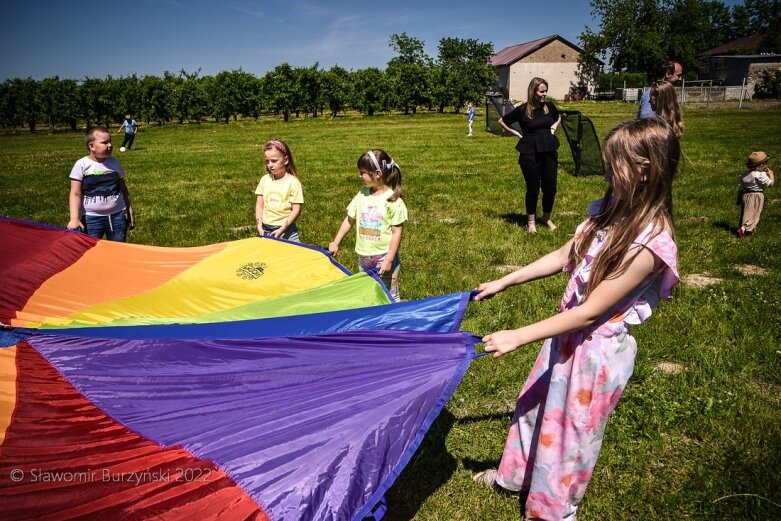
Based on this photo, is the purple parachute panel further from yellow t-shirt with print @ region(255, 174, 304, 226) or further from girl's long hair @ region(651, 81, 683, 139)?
girl's long hair @ region(651, 81, 683, 139)

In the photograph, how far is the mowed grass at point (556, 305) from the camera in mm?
2945

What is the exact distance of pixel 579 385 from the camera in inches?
91.4

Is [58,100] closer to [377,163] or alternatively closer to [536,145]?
[536,145]

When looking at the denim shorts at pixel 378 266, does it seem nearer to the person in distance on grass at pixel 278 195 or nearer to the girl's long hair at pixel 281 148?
the person in distance on grass at pixel 278 195

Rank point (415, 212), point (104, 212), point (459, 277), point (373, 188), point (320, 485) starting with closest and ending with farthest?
point (320, 485), point (373, 188), point (104, 212), point (459, 277), point (415, 212)

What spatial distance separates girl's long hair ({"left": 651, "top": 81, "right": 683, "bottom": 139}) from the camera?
585 cm

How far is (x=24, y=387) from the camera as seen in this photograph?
2805 mm

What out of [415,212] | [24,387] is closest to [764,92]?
[415,212]

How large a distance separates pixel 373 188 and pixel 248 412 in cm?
243

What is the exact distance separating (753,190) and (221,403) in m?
7.46

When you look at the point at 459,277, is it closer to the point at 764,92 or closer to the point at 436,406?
the point at 436,406

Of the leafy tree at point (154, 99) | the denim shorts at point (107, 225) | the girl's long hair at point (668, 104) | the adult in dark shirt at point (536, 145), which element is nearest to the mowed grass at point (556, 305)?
the adult in dark shirt at point (536, 145)

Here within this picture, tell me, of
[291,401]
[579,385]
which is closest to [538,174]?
[579,385]

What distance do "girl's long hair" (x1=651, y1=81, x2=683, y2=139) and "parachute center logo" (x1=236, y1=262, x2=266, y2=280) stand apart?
4.60m
